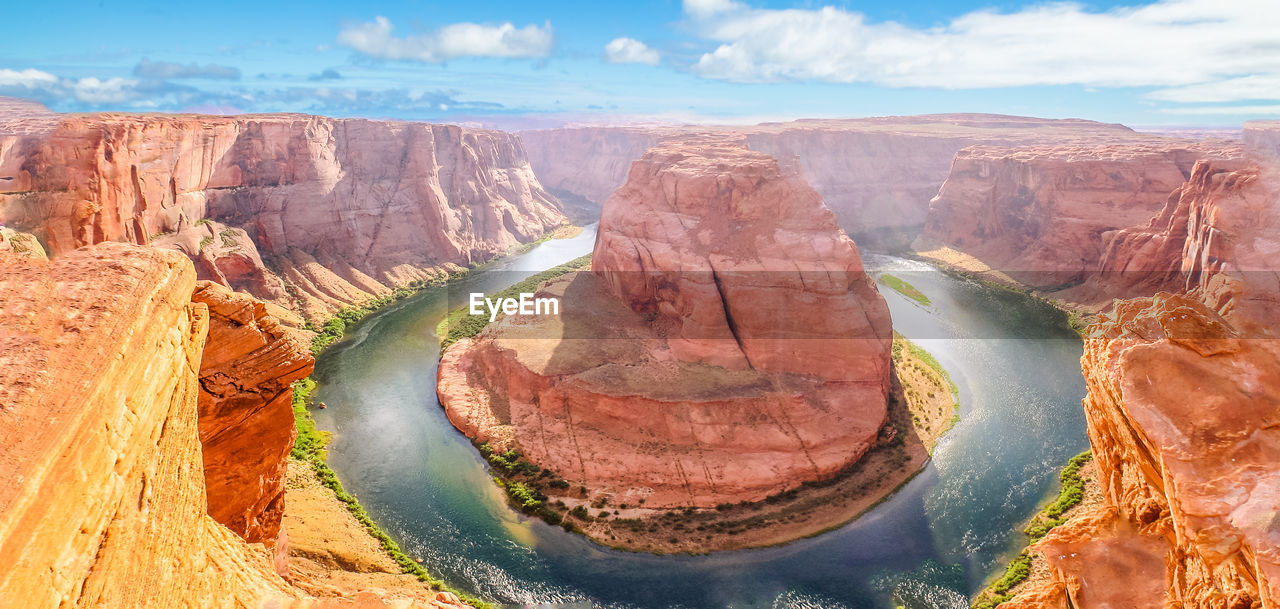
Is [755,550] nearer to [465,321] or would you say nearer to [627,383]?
[627,383]

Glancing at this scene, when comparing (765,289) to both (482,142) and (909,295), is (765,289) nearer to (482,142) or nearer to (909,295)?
(909,295)

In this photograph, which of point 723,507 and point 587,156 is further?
point 587,156

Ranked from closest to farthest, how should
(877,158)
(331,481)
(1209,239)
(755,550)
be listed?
1. (755,550)
2. (331,481)
3. (1209,239)
4. (877,158)

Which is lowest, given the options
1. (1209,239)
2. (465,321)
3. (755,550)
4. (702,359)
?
(755,550)

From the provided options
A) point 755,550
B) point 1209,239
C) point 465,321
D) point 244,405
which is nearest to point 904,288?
point 1209,239

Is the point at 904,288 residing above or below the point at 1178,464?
below

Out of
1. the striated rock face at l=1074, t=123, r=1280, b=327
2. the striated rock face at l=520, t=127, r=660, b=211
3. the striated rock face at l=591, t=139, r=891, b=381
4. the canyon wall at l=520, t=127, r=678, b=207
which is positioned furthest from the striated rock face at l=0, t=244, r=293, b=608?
the striated rock face at l=520, t=127, r=660, b=211

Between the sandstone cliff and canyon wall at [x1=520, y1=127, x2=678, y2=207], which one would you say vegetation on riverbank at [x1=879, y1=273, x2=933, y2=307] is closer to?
the sandstone cliff
